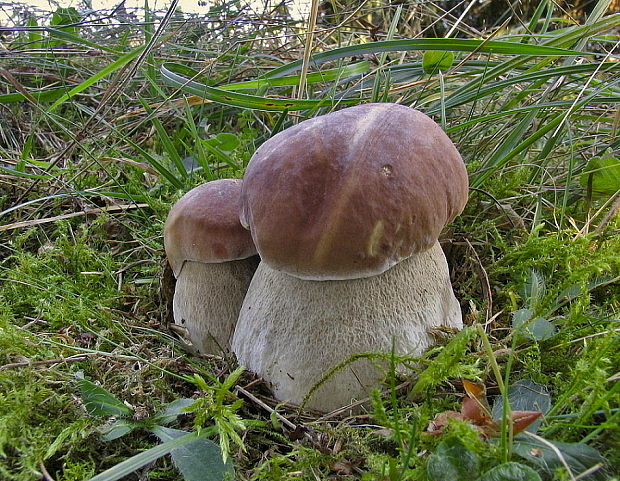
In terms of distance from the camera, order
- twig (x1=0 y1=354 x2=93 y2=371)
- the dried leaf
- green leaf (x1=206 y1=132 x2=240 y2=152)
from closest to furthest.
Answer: the dried leaf, twig (x1=0 y1=354 x2=93 y2=371), green leaf (x1=206 y1=132 x2=240 y2=152)

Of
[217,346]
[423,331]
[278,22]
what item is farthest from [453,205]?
[278,22]

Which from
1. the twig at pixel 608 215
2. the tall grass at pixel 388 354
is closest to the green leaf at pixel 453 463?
the tall grass at pixel 388 354

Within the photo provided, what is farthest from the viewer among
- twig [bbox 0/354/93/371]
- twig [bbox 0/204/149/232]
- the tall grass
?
twig [bbox 0/204/149/232]

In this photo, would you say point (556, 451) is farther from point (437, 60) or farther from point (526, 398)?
point (437, 60)

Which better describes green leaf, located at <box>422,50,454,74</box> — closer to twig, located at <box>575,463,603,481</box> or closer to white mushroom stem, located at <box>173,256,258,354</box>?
white mushroom stem, located at <box>173,256,258,354</box>

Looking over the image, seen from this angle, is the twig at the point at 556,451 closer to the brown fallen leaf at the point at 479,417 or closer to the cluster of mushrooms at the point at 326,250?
the brown fallen leaf at the point at 479,417

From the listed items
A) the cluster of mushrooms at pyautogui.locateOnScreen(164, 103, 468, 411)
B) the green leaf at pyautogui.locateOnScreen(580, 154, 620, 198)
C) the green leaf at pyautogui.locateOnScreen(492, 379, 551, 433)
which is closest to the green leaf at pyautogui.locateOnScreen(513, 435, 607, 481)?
the green leaf at pyautogui.locateOnScreen(492, 379, 551, 433)

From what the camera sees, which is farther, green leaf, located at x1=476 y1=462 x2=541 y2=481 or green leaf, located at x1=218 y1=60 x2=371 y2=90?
green leaf, located at x1=218 y1=60 x2=371 y2=90
